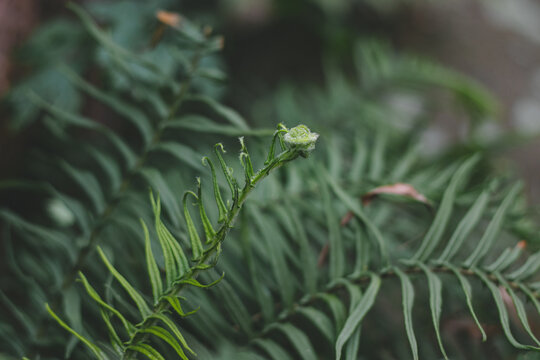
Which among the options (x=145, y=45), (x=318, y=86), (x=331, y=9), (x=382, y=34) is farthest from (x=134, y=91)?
(x=382, y=34)

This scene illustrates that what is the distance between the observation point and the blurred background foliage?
739 mm

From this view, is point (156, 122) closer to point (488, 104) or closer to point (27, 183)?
point (27, 183)

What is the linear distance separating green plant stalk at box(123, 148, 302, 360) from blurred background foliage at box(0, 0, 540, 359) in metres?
0.08

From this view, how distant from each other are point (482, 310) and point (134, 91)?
75 centimetres

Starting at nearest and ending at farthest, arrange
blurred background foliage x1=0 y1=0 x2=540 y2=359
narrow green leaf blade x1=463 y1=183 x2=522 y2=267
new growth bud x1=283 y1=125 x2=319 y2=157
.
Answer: new growth bud x1=283 y1=125 x2=319 y2=157, narrow green leaf blade x1=463 y1=183 x2=522 y2=267, blurred background foliage x1=0 y1=0 x2=540 y2=359

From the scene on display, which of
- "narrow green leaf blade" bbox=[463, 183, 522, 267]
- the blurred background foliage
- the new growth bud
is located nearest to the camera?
the new growth bud

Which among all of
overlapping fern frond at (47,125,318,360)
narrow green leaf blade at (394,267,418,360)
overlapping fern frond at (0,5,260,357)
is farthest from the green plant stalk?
narrow green leaf blade at (394,267,418,360)

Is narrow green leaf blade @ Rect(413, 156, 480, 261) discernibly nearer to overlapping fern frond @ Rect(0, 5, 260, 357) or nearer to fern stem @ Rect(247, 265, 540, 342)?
fern stem @ Rect(247, 265, 540, 342)

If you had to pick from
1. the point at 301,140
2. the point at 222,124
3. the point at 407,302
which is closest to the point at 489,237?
the point at 407,302

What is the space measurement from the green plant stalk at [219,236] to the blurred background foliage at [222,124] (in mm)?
82

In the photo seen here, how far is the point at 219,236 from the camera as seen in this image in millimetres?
473

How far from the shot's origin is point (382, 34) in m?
1.70

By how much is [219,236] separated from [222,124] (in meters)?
0.53

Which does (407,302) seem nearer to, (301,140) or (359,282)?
(359,282)
